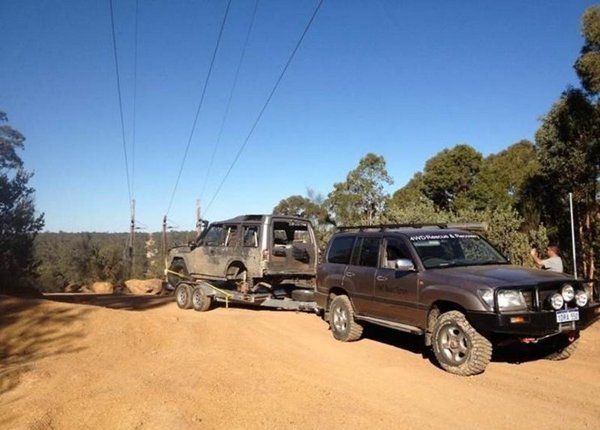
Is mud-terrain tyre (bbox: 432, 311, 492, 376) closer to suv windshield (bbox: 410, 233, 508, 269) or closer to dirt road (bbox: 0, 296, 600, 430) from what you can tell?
dirt road (bbox: 0, 296, 600, 430)

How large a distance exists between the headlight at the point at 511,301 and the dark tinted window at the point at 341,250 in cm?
343

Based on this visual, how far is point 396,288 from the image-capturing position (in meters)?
8.12

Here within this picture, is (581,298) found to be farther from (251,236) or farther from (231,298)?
(231,298)

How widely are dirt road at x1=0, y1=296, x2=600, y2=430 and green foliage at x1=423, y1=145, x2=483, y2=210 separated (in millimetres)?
32742

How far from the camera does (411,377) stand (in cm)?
675

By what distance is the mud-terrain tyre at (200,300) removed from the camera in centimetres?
1349

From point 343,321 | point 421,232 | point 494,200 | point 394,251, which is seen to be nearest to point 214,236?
point 343,321

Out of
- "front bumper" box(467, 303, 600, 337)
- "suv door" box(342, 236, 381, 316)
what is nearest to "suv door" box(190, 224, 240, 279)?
"suv door" box(342, 236, 381, 316)

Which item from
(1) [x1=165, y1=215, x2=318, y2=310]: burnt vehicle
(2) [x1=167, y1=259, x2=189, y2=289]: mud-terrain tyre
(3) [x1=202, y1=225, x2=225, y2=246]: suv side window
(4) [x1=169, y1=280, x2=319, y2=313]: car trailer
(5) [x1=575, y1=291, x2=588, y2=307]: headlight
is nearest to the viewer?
(5) [x1=575, y1=291, x2=588, y2=307]: headlight

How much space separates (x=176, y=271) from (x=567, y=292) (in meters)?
11.2

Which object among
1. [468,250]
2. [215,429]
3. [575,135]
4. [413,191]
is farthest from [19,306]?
[413,191]

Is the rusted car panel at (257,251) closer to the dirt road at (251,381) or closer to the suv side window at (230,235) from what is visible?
the suv side window at (230,235)

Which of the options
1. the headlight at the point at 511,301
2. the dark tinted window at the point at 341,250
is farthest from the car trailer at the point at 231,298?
the headlight at the point at 511,301

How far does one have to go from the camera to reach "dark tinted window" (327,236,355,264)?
9.66 m
